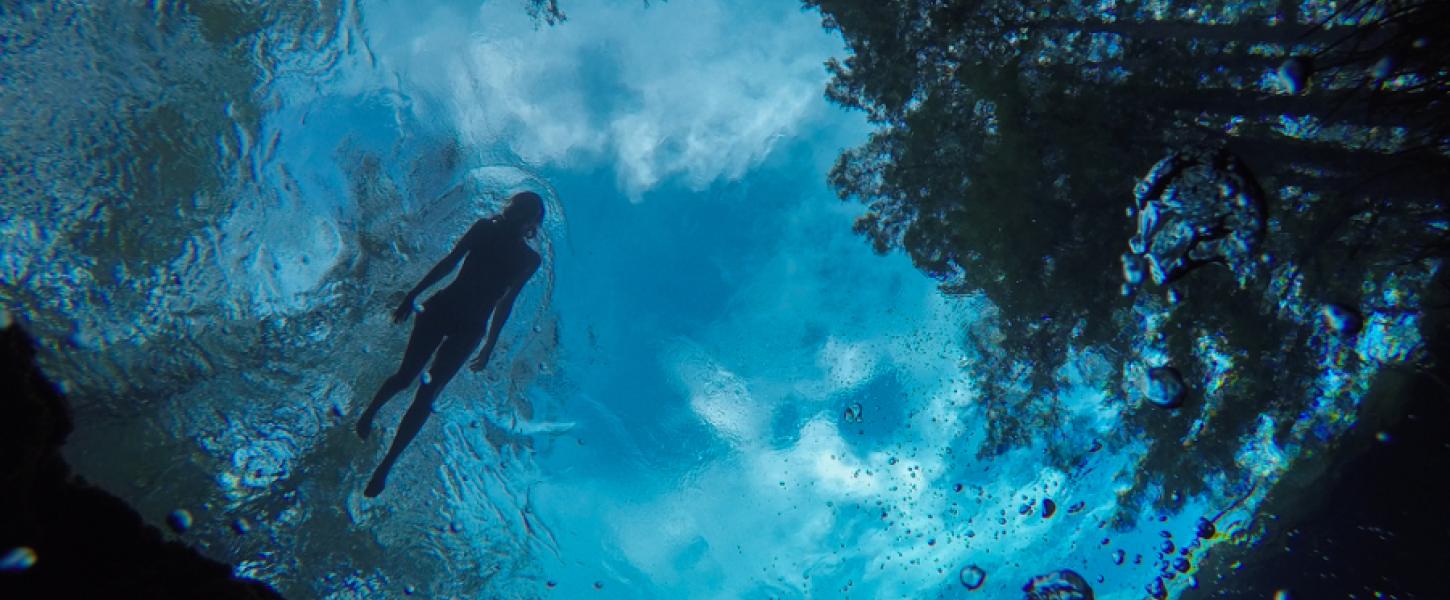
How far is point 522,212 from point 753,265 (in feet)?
16.5

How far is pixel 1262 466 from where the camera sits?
1027 centimetres

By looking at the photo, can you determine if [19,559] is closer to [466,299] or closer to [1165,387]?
[466,299]

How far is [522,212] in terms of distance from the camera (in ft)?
25.9

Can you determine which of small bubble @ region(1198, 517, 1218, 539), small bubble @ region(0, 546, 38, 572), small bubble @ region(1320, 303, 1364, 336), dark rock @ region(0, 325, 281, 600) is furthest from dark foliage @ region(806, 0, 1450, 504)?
small bubble @ region(0, 546, 38, 572)

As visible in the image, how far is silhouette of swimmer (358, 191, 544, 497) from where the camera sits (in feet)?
24.3

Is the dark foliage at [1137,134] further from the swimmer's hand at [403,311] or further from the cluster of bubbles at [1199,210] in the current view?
the swimmer's hand at [403,311]

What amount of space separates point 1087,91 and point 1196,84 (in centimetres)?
131

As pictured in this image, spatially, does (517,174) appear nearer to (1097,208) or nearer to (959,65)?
(959,65)

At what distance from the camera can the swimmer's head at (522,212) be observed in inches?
310

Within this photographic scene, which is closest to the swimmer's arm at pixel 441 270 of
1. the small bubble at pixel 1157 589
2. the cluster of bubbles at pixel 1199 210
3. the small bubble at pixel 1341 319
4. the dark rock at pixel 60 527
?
the dark rock at pixel 60 527

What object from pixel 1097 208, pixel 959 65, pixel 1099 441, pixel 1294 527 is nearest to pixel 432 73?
pixel 959 65

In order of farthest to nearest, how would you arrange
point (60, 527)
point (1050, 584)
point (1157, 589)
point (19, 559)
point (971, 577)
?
point (1157, 589)
point (971, 577)
point (1050, 584)
point (60, 527)
point (19, 559)

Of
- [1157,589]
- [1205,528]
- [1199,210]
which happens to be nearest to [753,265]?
[1199,210]

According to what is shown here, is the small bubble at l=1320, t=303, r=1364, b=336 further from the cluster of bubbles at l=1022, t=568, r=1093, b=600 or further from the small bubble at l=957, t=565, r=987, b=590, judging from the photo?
the small bubble at l=957, t=565, r=987, b=590
